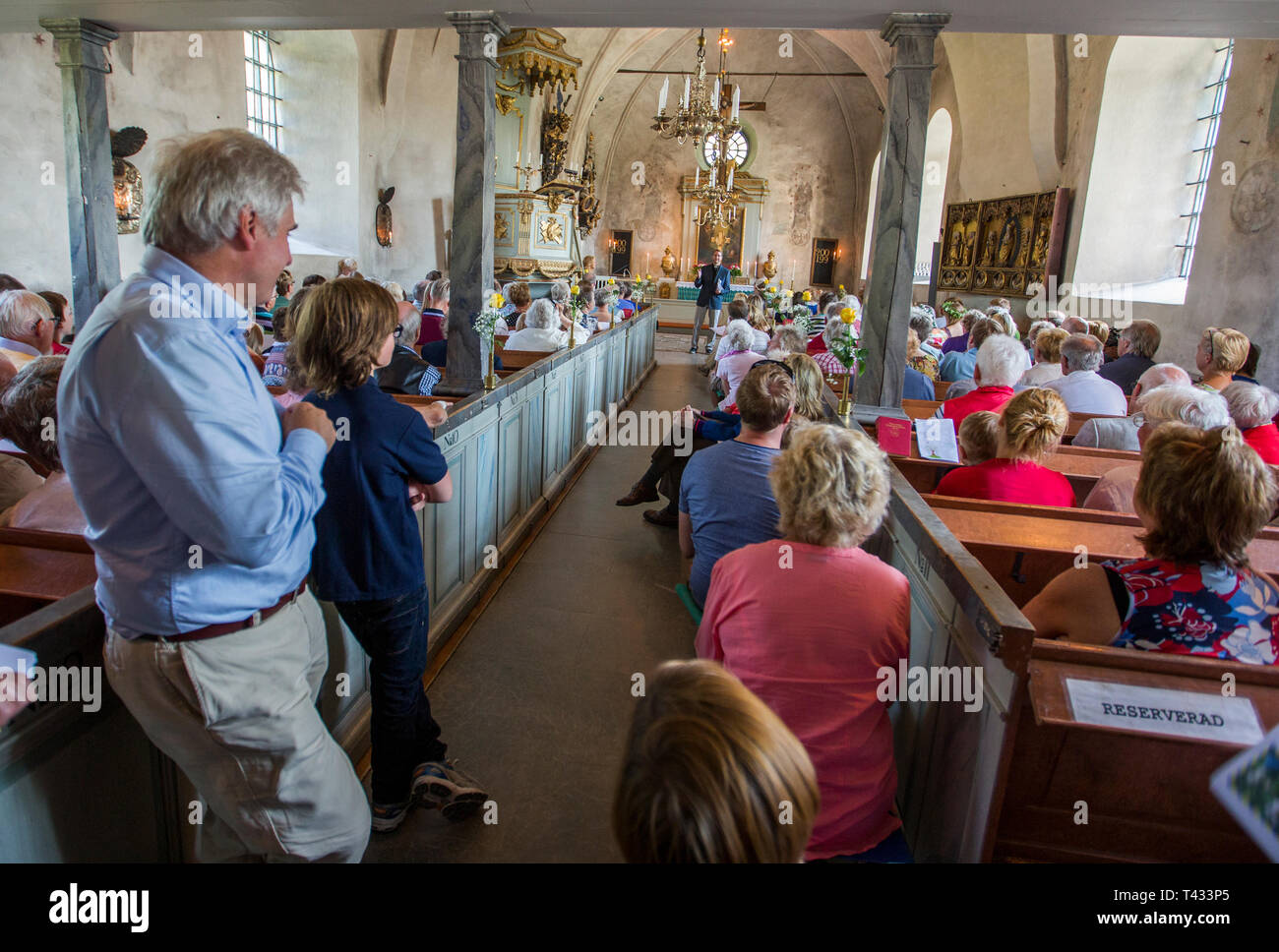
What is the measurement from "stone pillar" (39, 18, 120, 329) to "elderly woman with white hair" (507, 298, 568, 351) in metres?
3.41

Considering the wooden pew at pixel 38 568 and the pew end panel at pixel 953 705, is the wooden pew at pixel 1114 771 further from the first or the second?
the wooden pew at pixel 38 568

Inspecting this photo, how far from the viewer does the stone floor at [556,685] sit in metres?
2.57

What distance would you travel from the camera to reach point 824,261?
2434cm

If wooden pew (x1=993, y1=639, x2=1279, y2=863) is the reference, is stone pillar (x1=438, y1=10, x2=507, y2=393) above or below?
above

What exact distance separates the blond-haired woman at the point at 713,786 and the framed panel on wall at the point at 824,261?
24.9 m

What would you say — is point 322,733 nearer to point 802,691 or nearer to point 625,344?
point 802,691

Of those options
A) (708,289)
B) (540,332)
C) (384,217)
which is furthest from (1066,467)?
(384,217)

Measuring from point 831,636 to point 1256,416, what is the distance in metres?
3.30

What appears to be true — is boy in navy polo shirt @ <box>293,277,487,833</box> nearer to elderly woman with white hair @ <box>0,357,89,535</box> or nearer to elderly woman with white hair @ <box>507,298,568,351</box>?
elderly woman with white hair @ <box>0,357,89,535</box>

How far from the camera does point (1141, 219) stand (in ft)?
36.0

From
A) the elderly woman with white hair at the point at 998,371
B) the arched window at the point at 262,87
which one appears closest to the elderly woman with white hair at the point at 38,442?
the elderly woman with white hair at the point at 998,371

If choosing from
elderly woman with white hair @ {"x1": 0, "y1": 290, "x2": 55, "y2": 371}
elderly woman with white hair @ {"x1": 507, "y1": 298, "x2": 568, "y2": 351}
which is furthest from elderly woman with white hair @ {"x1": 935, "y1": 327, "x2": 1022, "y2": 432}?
elderly woman with white hair @ {"x1": 0, "y1": 290, "x2": 55, "y2": 371}

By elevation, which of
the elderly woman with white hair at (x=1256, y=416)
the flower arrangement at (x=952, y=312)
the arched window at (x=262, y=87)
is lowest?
the elderly woman with white hair at (x=1256, y=416)

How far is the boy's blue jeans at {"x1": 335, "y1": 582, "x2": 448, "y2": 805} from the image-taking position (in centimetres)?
237
